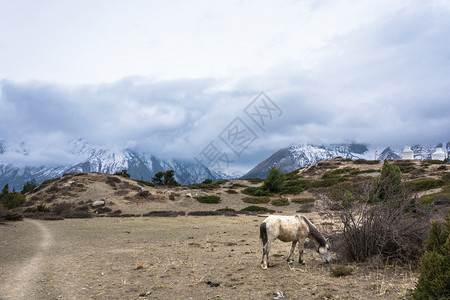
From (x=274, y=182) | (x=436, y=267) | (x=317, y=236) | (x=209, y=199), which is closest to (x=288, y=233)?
(x=317, y=236)

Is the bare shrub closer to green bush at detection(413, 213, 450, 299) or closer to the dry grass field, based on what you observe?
the dry grass field

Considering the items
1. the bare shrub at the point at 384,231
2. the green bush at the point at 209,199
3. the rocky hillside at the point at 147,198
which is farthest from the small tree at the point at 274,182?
the bare shrub at the point at 384,231

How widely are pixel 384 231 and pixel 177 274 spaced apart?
21.2 ft

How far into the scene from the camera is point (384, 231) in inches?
321

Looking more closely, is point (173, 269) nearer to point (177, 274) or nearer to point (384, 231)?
point (177, 274)

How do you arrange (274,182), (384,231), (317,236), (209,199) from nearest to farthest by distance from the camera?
(384,231) < (317,236) < (209,199) < (274,182)

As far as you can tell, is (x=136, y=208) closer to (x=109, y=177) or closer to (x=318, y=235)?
(x=109, y=177)

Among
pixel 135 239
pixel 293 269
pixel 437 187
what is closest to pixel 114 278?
pixel 293 269

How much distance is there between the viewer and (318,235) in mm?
8625

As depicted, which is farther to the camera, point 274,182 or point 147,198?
point 274,182

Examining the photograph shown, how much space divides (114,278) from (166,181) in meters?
48.2

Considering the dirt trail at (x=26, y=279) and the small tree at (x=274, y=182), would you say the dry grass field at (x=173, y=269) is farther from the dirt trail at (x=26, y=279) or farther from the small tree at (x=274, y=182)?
the small tree at (x=274, y=182)

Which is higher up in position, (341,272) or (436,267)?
(436,267)

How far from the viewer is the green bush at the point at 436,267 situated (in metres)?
3.98
